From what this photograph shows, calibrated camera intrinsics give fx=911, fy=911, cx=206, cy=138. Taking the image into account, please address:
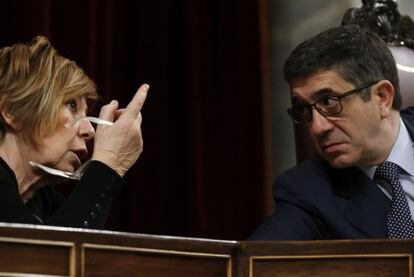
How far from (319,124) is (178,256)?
0.67 m

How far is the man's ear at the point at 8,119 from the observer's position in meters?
1.81

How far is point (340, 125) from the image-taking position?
6.32 feet

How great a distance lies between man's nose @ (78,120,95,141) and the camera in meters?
1.85

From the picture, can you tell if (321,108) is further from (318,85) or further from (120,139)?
(120,139)

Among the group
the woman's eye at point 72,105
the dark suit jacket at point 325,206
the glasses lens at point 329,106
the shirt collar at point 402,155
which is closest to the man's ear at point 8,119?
the woman's eye at point 72,105

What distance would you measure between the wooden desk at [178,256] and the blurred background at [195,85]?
1342mm

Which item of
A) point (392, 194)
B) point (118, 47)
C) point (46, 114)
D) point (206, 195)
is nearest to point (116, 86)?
point (118, 47)

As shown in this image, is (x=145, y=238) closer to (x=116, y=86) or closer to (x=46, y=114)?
(x=46, y=114)

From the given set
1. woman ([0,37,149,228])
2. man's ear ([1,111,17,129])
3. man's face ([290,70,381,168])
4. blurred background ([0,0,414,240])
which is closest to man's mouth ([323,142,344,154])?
man's face ([290,70,381,168])

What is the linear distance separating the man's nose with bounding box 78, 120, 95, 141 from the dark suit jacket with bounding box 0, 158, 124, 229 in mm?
138

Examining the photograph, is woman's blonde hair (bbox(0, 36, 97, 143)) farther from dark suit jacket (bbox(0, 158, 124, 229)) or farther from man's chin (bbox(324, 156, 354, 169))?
man's chin (bbox(324, 156, 354, 169))

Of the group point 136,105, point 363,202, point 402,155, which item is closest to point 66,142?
point 136,105

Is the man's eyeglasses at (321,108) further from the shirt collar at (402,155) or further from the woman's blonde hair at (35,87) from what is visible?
the woman's blonde hair at (35,87)

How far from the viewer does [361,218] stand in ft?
6.01
